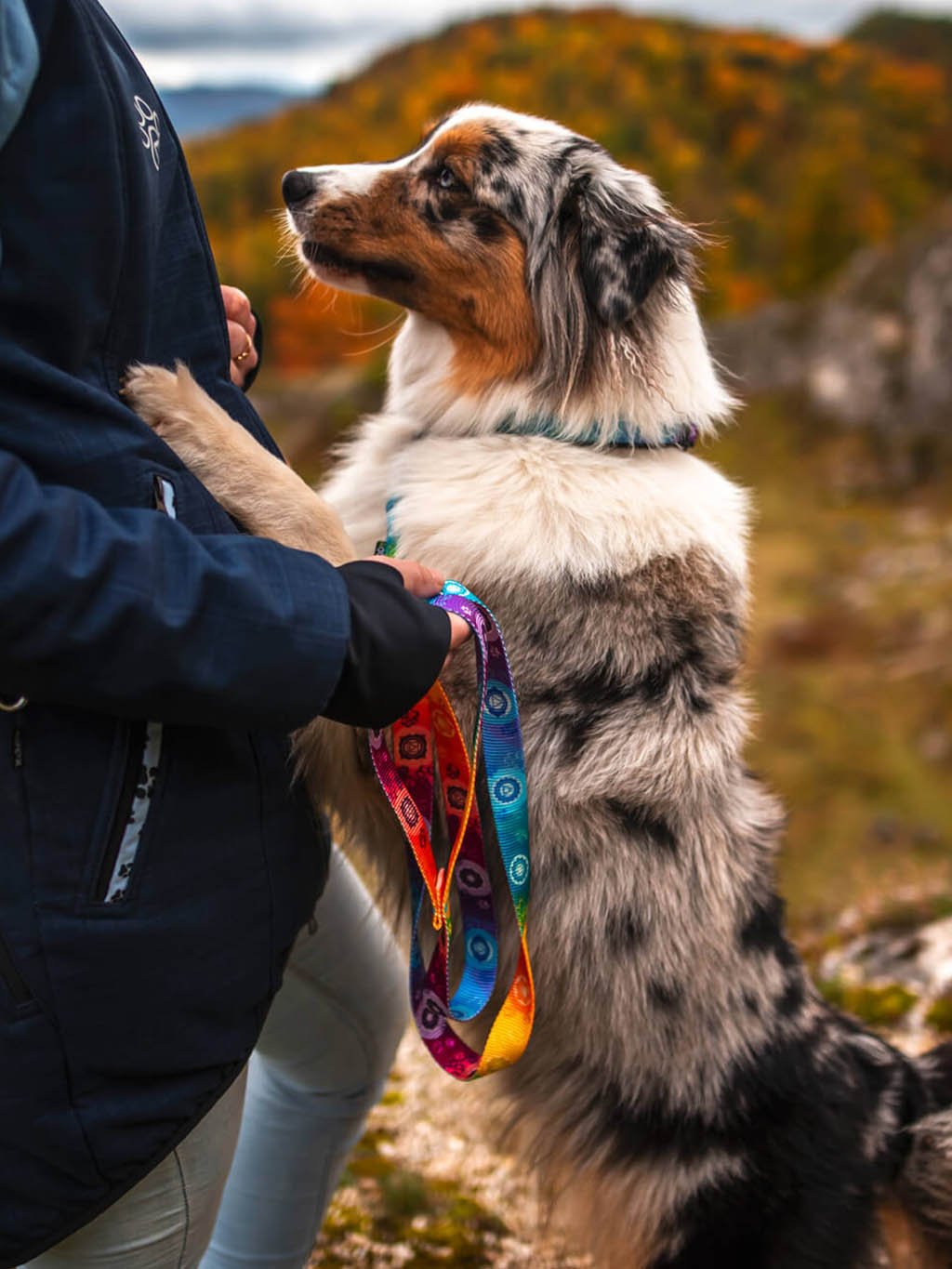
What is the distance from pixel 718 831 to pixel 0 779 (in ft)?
4.70

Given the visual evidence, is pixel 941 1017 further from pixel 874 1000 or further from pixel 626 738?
pixel 626 738

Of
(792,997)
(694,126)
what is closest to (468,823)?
(792,997)

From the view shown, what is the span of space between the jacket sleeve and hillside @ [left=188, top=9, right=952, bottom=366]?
35542 mm

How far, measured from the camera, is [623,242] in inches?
101

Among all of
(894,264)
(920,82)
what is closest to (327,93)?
(920,82)

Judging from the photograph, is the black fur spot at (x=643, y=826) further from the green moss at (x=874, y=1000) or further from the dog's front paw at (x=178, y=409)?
the green moss at (x=874, y=1000)

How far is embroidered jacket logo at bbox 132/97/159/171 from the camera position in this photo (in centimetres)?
145

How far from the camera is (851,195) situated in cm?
3759

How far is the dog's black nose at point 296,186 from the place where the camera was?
9.06 feet

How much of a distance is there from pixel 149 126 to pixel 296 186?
1369 millimetres

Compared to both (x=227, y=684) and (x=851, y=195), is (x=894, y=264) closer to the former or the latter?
(x=851, y=195)

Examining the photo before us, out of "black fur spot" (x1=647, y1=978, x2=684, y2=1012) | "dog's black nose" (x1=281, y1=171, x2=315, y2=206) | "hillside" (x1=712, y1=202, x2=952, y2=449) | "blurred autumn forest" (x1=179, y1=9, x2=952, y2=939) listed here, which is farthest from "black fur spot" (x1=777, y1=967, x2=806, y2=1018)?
"hillside" (x1=712, y1=202, x2=952, y2=449)

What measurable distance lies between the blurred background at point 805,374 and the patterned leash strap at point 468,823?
945 millimetres

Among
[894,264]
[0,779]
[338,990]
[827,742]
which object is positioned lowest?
[827,742]
